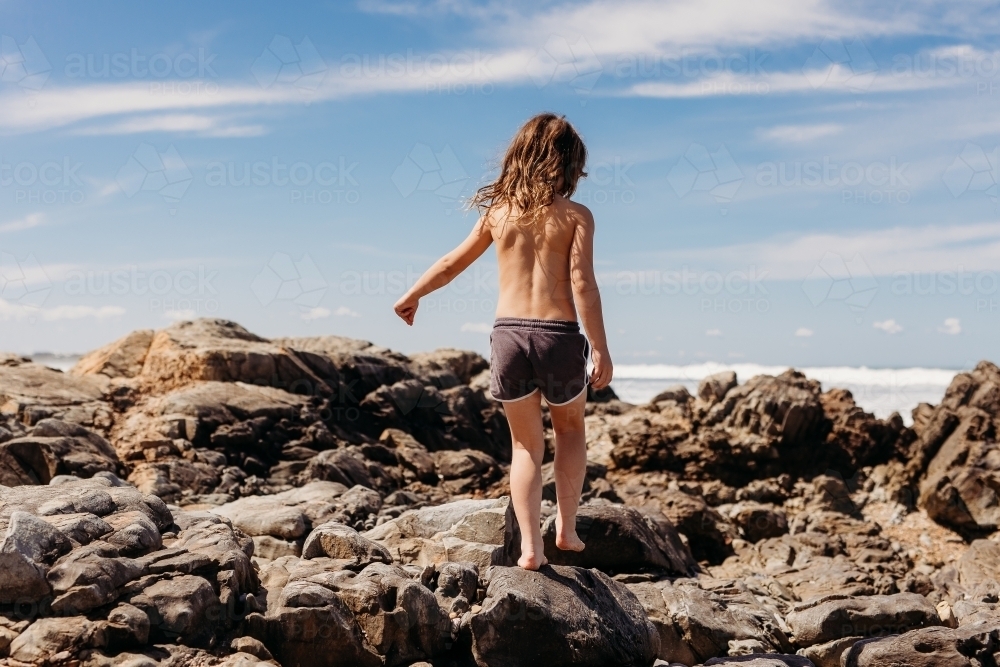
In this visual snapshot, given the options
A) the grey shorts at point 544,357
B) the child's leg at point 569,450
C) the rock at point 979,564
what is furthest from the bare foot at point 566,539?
the rock at point 979,564

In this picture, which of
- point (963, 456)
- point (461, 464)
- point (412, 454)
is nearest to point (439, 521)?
point (461, 464)

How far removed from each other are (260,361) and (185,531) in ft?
27.7

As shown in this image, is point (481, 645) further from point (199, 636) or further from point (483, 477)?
point (483, 477)

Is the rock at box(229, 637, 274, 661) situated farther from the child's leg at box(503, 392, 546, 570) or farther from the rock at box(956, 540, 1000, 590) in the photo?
the rock at box(956, 540, 1000, 590)

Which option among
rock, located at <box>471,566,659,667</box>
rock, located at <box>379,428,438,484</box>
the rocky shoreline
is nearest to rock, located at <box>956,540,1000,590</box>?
the rocky shoreline

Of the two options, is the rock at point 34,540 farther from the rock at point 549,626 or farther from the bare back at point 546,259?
the bare back at point 546,259

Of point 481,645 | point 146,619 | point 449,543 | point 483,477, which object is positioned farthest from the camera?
point 483,477

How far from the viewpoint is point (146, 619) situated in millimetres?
4902

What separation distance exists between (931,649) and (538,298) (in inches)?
129

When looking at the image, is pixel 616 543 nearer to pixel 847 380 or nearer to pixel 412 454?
pixel 412 454

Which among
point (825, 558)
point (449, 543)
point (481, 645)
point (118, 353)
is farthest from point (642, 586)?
point (118, 353)

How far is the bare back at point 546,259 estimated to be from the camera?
5512mm

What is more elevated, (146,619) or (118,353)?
(118,353)

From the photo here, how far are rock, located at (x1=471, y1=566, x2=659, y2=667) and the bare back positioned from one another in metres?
1.55
